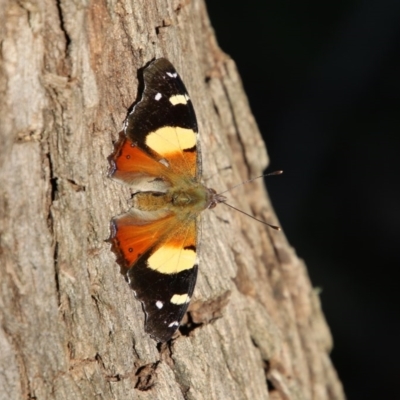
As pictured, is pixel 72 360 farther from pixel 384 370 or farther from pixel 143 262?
pixel 384 370

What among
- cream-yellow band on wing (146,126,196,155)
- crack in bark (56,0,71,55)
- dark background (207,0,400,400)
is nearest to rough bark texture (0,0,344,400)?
crack in bark (56,0,71,55)

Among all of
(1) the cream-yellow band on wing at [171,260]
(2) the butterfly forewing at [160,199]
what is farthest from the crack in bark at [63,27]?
(1) the cream-yellow band on wing at [171,260]

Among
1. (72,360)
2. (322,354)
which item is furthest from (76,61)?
(322,354)

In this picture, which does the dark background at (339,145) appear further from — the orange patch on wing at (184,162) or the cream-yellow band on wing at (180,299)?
the cream-yellow band on wing at (180,299)

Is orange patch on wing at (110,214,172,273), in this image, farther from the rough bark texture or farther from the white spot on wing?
the white spot on wing

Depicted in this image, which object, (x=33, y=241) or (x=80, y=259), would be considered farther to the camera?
(x=80, y=259)
